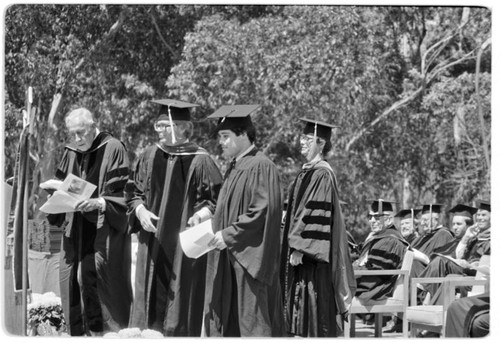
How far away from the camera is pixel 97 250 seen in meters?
7.61

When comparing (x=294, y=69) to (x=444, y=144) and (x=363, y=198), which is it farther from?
(x=444, y=144)

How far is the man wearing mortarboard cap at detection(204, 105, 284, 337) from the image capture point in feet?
21.9

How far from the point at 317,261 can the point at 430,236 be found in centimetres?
524

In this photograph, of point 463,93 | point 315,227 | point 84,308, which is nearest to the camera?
point 315,227

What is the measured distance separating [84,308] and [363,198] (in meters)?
9.42

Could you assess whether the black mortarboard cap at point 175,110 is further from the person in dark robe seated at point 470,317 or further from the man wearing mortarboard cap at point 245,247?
the person in dark robe seated at point 470,317

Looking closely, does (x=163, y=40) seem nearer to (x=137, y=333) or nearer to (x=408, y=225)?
(x=408, y=225)

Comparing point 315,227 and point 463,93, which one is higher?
point 463,93

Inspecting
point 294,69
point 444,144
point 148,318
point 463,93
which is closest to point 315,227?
point 148,318

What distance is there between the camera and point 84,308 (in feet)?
24.9

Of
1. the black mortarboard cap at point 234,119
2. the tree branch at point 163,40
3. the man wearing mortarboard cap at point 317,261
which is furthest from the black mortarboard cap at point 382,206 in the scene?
the tree branch at point 163,40

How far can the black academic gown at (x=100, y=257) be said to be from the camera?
757 centimetres

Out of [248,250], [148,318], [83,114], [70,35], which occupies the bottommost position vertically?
[148,318]

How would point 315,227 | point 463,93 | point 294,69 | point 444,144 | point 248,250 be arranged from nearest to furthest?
point 248,250
point 315,227
point 294,69
point 463,93
point 444,144
